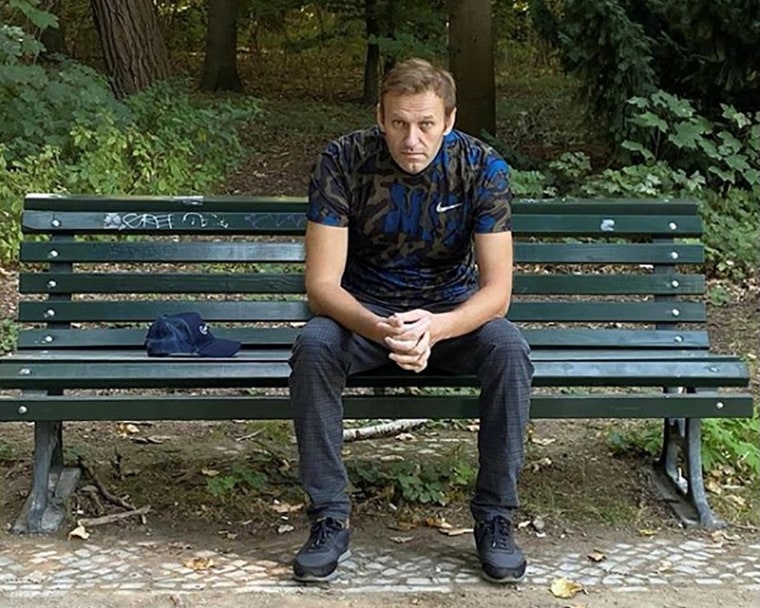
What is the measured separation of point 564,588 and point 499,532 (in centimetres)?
25

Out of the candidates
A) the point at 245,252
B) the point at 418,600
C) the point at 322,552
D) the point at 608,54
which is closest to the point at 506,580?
the point at 418,600

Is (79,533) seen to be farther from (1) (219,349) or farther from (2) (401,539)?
(2) (401,539)

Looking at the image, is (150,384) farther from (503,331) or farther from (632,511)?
(632,511)

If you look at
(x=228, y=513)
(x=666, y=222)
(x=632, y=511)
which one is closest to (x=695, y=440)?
(x=632, y=511)

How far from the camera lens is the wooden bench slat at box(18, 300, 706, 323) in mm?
4207

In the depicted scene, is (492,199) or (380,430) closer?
(492,199)

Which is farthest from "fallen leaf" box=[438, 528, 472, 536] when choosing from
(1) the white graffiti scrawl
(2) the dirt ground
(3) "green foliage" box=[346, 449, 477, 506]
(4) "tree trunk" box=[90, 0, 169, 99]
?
(4) "tree trunk" box=[90, 0, 169, 99]

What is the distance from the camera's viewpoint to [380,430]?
486 cm

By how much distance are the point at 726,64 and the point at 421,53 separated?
6.03 m

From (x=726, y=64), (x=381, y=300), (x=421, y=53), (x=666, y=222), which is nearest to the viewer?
(x=381, y=300)

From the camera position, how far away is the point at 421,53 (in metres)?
13.9

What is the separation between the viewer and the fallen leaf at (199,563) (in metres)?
3.54

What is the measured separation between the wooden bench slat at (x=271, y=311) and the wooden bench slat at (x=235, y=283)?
0.18ft

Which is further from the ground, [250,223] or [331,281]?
[250,223]
